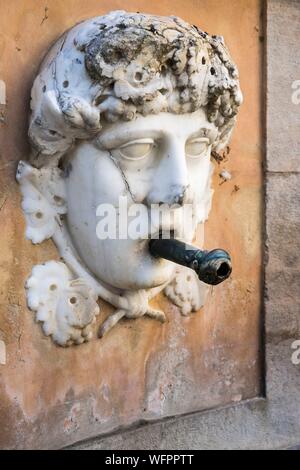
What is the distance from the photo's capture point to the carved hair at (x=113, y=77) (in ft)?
4.44

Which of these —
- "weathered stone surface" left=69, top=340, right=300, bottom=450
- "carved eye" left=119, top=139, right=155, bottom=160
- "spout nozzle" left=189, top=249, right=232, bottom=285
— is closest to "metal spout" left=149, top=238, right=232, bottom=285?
"spout nozzle" left=189, top=249, right=232, bottom=285

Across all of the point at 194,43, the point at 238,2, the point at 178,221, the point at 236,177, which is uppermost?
the point at 238,2

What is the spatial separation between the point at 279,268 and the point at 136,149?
2.45ft

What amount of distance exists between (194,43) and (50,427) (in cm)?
95

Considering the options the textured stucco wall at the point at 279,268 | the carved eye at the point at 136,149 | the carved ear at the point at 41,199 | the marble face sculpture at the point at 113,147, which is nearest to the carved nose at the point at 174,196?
the marble face sculpture at the point at 113,147

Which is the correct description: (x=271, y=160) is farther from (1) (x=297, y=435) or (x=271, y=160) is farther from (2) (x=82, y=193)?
(1) (x=297, y=435)

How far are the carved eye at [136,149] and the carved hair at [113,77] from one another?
64mm

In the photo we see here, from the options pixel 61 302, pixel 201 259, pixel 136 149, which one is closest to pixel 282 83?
pixel 136 149

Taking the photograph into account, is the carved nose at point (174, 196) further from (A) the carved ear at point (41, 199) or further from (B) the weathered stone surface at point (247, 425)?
(B) the weathered stone surface at point (247, 425)

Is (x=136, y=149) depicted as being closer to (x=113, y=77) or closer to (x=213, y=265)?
(x=113, y=77)

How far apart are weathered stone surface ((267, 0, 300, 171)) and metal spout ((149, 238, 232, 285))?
605 millimetres
